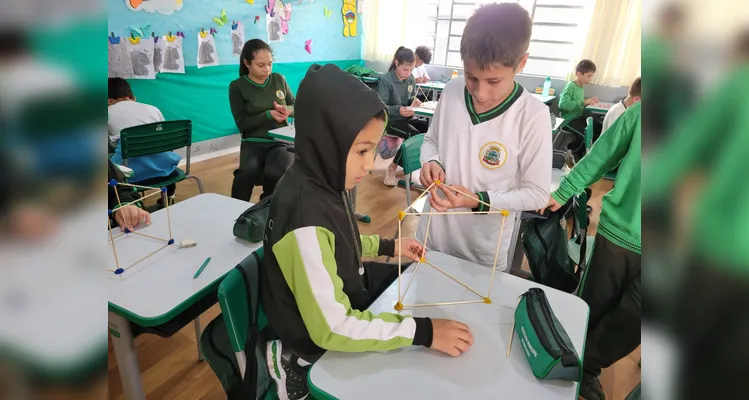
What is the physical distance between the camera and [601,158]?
57.6 inches

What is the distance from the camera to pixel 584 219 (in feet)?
6.06

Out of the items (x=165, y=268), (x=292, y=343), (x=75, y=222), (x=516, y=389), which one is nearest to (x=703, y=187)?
(x=75, y=222)

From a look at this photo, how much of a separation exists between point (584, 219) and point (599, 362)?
0.62 metres

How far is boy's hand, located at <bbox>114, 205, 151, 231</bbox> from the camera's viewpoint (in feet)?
4.87

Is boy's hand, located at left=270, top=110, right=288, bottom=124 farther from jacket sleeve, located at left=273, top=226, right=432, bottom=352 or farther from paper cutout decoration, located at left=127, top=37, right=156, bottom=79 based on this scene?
jacket sleeve, located at left=273, top=226, right=432, bottom=352

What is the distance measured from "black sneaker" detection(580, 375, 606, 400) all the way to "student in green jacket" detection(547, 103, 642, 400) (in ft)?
0.38

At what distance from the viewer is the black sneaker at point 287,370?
1.04 meters

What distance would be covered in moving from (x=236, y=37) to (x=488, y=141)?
4.31 metres

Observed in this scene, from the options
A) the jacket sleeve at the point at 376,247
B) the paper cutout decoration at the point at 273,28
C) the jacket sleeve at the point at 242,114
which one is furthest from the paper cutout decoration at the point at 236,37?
the jacket sleeve at the point at 376,247

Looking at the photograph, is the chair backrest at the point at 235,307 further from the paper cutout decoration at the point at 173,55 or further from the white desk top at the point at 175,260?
the paper cutout decoration at the point at 173,55

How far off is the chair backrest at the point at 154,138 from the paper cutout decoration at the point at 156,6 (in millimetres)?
1759

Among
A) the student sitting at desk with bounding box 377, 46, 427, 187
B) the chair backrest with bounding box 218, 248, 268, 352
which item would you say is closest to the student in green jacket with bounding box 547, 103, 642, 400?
the chair backrest with bounding box 218, 248, 268, 352

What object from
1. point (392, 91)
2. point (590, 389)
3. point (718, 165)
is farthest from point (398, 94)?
point (718, 165)

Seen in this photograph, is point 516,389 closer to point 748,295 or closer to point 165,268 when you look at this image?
point 748,295
